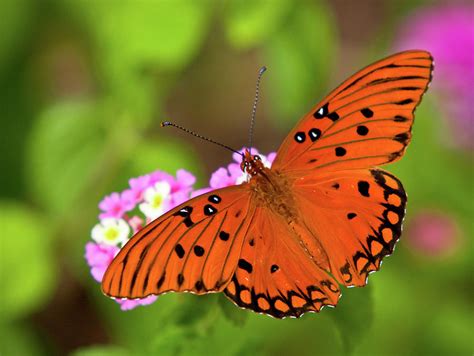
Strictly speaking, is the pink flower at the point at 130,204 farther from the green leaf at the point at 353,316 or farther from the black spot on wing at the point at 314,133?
the green leaf at the point at 353,316

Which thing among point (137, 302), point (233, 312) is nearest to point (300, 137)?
point (233, 312)

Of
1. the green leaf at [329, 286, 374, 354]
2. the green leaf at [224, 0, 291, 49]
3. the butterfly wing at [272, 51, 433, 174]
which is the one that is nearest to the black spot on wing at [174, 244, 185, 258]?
the butterfly wing at [272, 51, 433, 174]

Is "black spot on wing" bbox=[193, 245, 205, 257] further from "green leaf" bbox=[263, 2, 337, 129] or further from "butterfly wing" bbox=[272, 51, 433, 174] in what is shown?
"green leaf" bbox=[263, 2, 337, 129]

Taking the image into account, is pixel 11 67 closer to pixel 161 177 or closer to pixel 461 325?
pixel 161 177

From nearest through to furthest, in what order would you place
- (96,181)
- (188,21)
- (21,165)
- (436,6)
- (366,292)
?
1. (366,292)
2. (188,21)
3. (96,181)
4. (21,165)
5. (436,6)

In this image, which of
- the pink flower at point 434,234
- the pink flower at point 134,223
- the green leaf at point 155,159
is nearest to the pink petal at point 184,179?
the pink flower at point 134,223

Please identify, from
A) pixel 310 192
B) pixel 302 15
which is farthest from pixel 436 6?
pixel 310 192

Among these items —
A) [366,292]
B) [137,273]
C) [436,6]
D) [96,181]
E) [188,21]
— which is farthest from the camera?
[436,6]
